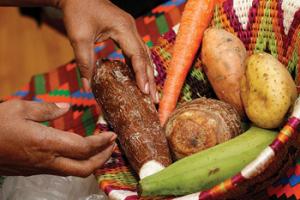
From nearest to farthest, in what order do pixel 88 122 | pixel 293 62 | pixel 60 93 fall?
pixel 293 62 → pixel 88 122 → pixel 60 93

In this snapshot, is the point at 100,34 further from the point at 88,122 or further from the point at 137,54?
the point at 88,122

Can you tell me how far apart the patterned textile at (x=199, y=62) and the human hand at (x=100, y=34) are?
0.29 ft

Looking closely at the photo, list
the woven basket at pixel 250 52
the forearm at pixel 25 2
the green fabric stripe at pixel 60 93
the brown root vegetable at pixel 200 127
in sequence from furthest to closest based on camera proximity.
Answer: the green fabric stripe at pixel 60 93, the forearm at pixel 25 2, the brown root vegetable at pixel 200 127, the woven basket at pixel 250 52

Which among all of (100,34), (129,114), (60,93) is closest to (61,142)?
(129,114)

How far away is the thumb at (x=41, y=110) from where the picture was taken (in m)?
0.75

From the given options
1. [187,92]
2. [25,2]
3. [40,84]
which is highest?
[25,2]

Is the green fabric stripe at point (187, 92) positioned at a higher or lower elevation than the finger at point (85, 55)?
lower

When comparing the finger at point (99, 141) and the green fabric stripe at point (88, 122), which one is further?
the green fabric stripe at point (88, 122)

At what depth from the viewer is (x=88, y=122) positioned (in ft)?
3.88

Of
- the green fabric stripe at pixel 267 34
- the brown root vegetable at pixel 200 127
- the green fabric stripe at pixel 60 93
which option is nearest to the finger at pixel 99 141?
the brown root vegetable at pixel 200 127

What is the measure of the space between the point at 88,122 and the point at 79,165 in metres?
0.44

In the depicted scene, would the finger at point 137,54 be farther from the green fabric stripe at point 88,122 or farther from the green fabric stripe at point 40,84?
the green fabric stripe at point 40,84

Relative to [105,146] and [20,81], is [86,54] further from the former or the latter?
[20,81]

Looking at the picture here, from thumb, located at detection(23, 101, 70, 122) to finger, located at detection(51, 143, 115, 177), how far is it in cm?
8
